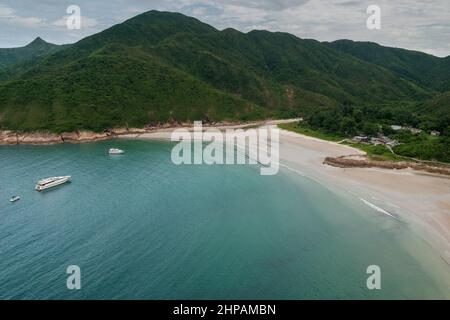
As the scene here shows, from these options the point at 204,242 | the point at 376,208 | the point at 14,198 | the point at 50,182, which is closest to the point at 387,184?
the point at 376,208

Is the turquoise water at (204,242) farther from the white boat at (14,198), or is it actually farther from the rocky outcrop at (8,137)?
the rocky outcrop at (8,137)

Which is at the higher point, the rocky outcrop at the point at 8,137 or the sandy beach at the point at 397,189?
the rocky outcrop at the point at 8,137

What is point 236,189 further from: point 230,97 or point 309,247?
point 230,97

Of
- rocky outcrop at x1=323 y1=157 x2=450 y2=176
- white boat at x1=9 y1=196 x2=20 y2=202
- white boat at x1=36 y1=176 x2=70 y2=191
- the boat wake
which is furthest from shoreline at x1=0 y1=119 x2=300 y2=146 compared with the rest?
the boat wake

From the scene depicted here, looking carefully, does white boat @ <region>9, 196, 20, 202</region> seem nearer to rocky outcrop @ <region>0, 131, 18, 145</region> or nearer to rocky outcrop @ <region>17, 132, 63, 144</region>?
rocky outcrop @ <region>17, 132, 63, 144</region>

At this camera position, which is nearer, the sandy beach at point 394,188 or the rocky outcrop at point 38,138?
the sandy beach at point 394,188

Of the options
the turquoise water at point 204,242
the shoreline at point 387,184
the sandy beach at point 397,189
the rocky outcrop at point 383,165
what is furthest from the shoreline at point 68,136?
the rocky outcrop at point 383,165
